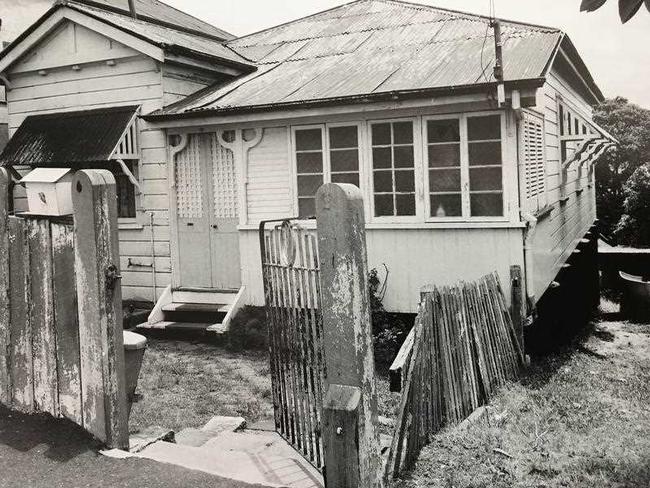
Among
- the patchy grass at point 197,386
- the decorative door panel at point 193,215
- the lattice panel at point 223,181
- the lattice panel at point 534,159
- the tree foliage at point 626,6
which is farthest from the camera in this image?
the decorative door panel at point 193,215

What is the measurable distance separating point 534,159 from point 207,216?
5.41m

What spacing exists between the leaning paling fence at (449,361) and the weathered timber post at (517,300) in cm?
29

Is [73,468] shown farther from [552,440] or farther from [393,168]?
[393,168]

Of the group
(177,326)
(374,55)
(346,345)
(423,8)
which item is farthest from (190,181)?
(346,345)

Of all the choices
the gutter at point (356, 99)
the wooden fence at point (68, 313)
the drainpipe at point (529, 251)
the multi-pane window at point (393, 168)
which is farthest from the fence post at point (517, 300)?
the wooden fence at point (68, 313)

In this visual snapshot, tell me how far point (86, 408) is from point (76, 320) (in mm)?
579

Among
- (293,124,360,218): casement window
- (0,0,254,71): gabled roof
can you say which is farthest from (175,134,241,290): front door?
(0,0,254,71): gabled roof

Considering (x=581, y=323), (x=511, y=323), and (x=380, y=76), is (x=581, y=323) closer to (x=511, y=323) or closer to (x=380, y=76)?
(x=511, y=323)

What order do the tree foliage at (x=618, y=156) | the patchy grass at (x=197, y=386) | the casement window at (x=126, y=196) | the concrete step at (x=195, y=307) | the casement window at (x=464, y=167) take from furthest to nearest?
the tree foliage at (x=618, y=156) → the casement window at (x=126, y=196) → the concrete step at (x=195, y=307) → the casement window at (x=464, y=167) → the patchy grass at (x=197, y=386)

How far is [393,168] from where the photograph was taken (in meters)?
10.2

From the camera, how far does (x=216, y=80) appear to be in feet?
42.9

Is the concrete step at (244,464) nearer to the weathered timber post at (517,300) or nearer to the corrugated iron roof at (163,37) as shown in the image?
the weathered timber post at (517,300)

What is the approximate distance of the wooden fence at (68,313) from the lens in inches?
170

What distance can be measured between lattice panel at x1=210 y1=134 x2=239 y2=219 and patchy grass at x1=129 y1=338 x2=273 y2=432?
2289 mm
